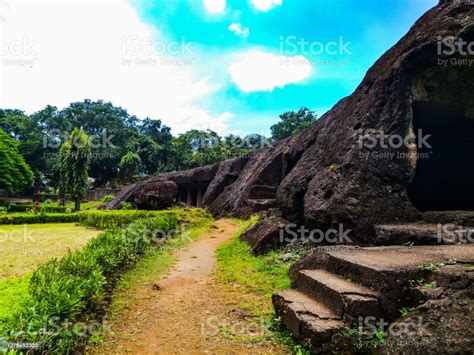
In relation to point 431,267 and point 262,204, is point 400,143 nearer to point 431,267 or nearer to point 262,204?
point 431,267

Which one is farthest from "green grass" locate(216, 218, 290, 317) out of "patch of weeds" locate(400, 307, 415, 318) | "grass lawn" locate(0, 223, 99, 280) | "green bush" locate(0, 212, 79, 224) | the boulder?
"green bush" locate(0, 212, 79, 224)

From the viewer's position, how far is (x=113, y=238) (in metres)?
8.62

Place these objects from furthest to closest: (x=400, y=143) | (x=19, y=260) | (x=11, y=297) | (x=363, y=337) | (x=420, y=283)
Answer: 1. (x=19, y=260)
2. (x=400, y=143)
3. (x=11, y=297)
4. (x=420, y=283)
5. (x=363, y=337)

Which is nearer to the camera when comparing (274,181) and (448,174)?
(448,174)

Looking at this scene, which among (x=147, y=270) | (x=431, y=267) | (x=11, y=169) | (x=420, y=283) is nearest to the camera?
(x=420, y=283)

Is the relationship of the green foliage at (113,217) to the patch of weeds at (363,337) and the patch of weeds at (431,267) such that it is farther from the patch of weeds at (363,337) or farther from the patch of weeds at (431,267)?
the patch of weeds at (431,267)

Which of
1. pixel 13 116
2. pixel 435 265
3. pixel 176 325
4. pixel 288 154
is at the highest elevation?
pixel 13 116

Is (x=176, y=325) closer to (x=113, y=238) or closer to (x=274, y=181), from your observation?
(x=113, y=238)

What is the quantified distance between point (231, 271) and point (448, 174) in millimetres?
8030

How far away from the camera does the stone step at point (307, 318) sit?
3555mm

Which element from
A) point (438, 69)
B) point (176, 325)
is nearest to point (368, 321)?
point (176, 325)

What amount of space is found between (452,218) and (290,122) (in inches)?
1879

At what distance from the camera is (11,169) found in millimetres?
35562

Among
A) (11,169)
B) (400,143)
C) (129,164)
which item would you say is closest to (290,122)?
(129,164)
